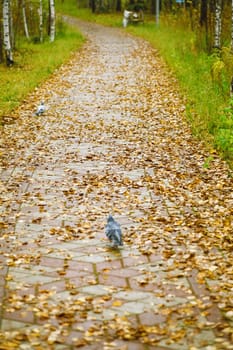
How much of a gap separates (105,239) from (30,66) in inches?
569

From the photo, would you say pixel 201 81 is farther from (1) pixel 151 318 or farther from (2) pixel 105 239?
(1) pixel 151 318

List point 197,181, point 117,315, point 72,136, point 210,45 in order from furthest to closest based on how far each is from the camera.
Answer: point 210,45 < point 72,136 < point 197,181 < point 117,315

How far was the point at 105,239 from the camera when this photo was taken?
6383 millimetres

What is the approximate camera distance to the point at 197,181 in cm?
824

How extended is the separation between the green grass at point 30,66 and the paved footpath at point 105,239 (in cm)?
210

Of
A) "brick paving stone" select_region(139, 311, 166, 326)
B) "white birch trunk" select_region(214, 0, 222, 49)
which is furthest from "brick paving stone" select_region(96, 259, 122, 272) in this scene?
"white birch trunk" select_region(214, 0, 222, 49)

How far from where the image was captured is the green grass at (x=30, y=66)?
14773 millimetres

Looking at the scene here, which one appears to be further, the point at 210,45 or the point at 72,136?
the point at 210,45

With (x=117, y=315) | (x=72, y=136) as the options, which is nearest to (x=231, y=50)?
(x=72, y=136)

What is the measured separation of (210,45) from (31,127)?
9.66 metres

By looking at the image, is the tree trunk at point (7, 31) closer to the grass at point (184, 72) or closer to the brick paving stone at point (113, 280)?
the grass at point (184, 72)

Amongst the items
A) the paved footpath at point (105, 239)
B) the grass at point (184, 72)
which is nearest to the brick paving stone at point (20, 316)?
the paved footpath at point (105, 239)

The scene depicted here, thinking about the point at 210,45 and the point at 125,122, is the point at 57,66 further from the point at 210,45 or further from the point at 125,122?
the point at 125,122

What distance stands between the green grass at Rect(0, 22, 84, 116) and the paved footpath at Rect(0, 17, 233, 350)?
2100 mm
